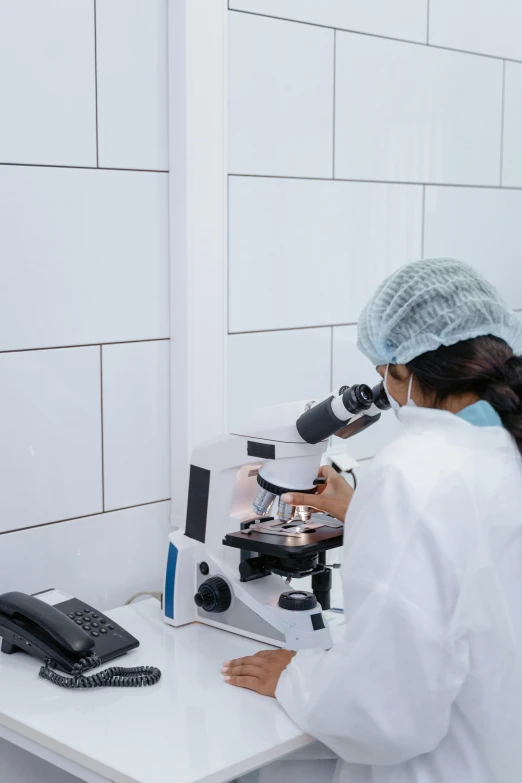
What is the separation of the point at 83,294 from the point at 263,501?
1.65 feet

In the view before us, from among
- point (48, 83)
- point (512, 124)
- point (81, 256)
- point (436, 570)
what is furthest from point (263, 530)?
point (512, 124)

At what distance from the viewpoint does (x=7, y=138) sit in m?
1.51

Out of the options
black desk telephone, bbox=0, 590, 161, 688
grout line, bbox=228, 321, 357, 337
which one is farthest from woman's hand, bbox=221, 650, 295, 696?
grout line, bbox=228, 321, 357, 337

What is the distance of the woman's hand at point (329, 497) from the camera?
1.47 meters

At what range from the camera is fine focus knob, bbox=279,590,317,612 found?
1476 millimetres

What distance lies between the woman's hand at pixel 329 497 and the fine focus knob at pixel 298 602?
0.14 metres

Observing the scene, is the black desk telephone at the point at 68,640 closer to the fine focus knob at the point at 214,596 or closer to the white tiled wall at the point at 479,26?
the fine focus knob at the point at 214,596

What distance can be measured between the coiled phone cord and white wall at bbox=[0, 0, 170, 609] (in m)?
0.29

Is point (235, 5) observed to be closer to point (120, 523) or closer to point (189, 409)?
point (189, 409)

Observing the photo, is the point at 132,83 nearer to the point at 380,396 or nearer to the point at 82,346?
the point at 82,346

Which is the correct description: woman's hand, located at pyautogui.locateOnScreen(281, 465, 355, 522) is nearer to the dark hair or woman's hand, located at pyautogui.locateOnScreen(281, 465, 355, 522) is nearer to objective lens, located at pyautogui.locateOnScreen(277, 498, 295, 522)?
objective lens, located at pyautogui.locateOnScreen(277, 498, 295, 522)

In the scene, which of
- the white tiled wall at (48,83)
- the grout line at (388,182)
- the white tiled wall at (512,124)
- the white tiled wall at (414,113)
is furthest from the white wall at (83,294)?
the white tiled wall at (512,124)

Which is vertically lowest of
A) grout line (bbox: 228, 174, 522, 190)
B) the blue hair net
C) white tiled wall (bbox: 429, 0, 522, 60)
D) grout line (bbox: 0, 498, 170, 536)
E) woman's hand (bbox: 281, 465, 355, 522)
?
grout line (bbox: 0, 498, 170, 536)

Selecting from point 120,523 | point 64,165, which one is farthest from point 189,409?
point 64,165
